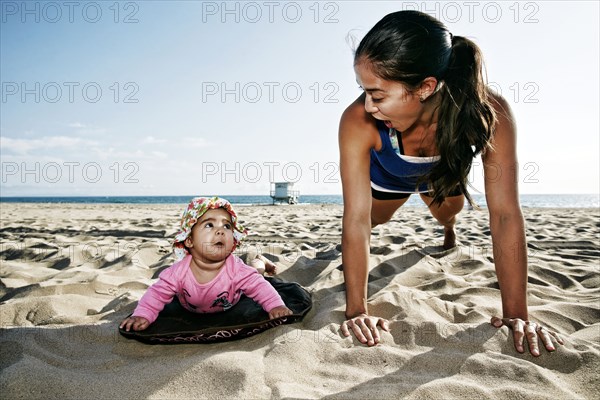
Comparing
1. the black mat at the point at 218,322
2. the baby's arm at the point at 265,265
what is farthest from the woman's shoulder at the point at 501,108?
the baby's arm at the point at 265,265

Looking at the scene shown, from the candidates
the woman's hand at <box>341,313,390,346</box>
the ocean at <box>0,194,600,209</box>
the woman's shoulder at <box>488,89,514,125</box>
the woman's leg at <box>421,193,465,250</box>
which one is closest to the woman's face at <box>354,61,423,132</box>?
the woman's shoulder at <box>488,89,514,125</box>

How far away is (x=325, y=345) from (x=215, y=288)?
90 cm

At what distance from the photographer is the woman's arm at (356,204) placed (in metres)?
2.03

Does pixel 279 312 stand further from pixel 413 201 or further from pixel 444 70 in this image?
pixel 413 201

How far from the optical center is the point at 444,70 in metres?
1.93

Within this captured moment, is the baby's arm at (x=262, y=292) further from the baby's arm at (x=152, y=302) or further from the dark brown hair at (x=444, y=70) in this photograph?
the dark brown hair at (x=444, y=70)

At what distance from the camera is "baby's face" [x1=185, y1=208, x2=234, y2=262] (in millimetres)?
2311

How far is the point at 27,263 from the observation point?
11.4ft

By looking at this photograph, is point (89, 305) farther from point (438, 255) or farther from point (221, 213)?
point (438, 255)

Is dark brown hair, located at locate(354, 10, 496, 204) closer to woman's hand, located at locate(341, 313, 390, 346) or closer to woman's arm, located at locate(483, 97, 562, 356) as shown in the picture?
woman's arm, located at locate(483, 97, 562, 356)

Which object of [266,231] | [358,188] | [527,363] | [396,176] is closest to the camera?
[527,363]

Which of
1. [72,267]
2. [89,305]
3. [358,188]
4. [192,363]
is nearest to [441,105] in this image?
[358,188]

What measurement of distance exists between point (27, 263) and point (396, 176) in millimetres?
3230

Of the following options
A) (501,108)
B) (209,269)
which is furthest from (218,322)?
(501,108)
